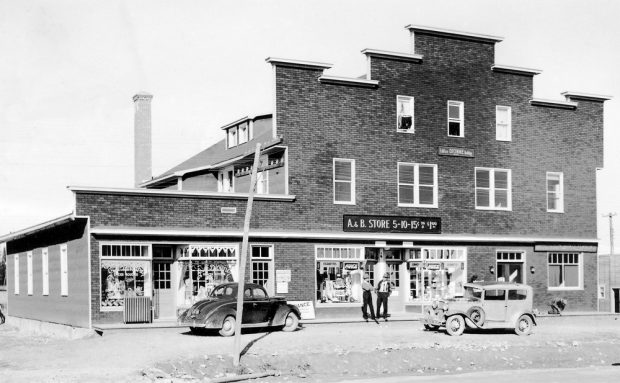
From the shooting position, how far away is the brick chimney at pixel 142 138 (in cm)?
5266

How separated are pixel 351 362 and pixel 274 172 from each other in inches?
547

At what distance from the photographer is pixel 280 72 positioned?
37.4m

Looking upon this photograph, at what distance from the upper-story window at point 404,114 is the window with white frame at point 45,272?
15206 millimetres

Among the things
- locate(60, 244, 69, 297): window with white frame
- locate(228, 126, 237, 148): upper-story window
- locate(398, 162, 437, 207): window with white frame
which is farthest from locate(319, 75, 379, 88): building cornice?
locate(228, 126, 237, 148): upper-story window

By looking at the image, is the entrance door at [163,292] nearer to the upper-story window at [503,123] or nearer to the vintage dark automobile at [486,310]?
the vintage dark automobile at [486,310]

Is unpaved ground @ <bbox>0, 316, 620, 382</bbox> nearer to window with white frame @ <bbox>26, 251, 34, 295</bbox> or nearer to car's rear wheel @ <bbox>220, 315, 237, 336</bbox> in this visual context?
car's rear wheel @ <bbox>220, 315, 237, 336</bbox>

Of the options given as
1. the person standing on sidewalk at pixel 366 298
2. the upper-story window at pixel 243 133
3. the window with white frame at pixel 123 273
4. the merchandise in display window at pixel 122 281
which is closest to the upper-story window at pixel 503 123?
the person standing on sidewalk at pixel 366 298

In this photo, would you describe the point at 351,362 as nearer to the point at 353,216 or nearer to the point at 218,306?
the point at 218,306

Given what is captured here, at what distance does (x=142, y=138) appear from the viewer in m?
53.7

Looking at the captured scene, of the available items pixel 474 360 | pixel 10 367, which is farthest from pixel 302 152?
pixel 10 367

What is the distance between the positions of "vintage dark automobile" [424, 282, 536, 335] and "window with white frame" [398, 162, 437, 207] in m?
8.55

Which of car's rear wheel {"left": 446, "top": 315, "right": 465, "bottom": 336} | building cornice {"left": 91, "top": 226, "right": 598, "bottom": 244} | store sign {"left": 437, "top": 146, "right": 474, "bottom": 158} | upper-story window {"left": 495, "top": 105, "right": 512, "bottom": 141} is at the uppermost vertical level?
upper-story window {"left": 495, "top": 105, "right": 512, "bottom": 141}

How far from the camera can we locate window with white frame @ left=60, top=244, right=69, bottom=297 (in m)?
35.8

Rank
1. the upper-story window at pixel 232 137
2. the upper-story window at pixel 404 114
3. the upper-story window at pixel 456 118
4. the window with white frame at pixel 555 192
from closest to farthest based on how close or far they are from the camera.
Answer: the upper-story window at pixel 404 114, the upper-story window at pixel 456 118, the window with white frame at pixel 555 192, the upper-story window at pixel 232 137
